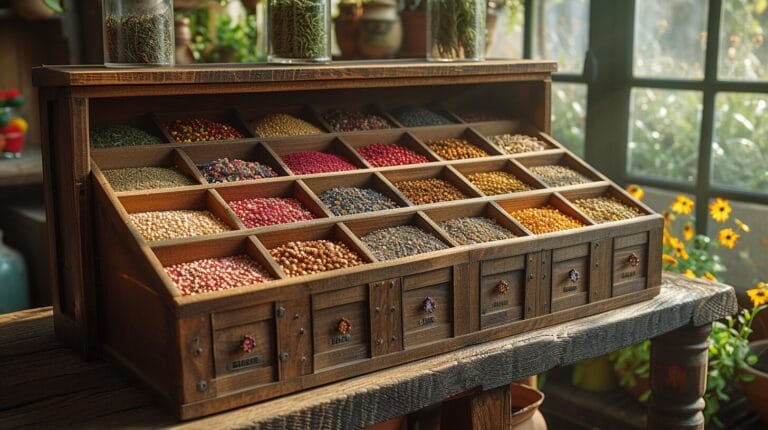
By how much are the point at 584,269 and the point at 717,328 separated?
2.90 ft

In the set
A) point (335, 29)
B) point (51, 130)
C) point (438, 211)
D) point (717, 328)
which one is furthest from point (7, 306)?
point (717, 328)

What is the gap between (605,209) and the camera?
220cm

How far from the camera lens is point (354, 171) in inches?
79.1

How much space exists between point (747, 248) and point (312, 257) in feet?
5.92

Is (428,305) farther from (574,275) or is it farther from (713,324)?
(713,324)

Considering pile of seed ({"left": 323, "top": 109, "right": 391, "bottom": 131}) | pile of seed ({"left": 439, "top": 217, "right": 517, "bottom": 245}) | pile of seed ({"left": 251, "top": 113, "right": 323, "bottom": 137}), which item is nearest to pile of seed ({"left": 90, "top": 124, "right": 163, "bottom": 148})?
pile of seed ({"left": 251, "top": 113, "right": 323, "bottom": 137})

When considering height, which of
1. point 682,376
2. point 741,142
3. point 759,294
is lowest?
point 682,376

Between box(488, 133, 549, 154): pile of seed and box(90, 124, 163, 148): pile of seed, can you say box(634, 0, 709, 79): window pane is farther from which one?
box(90, 124, 163, 148): pile of seed

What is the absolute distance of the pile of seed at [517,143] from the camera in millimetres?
2363

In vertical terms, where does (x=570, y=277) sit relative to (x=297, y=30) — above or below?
below

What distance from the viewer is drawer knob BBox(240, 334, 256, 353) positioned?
156 cm

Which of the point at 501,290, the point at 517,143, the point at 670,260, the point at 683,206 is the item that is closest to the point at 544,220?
the point at 501,290

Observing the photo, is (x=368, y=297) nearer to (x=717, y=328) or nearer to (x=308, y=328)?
(x=308, y=328)

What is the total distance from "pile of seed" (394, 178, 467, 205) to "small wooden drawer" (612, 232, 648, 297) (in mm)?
416
